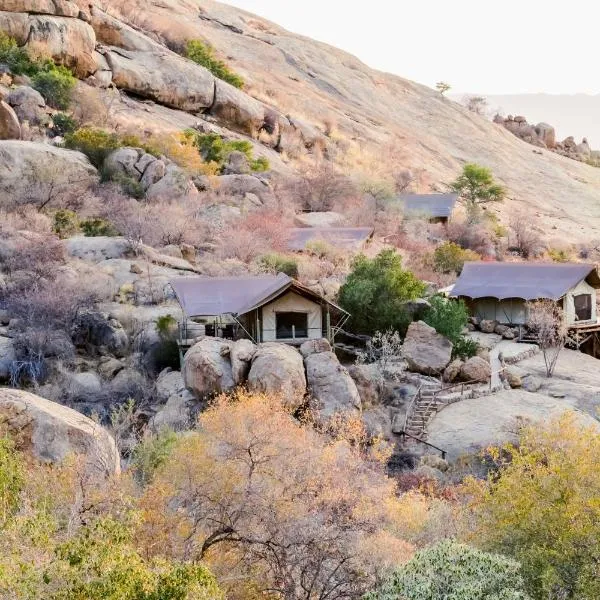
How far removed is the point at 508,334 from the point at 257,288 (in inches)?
619

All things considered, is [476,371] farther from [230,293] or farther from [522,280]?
[522,280]

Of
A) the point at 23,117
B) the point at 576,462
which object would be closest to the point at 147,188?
the point at 23,117

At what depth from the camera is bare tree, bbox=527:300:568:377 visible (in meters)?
38.5

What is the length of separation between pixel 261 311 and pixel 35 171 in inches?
899

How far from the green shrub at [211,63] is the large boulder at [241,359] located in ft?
176

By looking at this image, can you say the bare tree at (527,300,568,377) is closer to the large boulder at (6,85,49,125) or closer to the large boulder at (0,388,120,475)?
the large boulder at (0,388,120,475)

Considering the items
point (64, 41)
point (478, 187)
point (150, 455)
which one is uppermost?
point (64, 41)

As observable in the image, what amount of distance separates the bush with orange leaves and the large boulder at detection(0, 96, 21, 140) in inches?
1470

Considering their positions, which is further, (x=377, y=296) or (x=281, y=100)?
(x=281, y=100)

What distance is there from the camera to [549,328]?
128 feet

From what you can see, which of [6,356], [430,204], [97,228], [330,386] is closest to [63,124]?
[97,228]

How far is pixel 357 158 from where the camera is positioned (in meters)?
78.4

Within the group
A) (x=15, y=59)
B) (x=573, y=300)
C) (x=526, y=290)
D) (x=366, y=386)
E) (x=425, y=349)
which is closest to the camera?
(x=366, y=386)

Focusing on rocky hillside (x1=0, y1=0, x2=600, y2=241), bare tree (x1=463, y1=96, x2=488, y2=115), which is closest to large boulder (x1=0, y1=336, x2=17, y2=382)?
rocky hillside (x1=0, y1=0, x2=600, y2=241)
